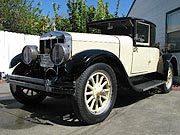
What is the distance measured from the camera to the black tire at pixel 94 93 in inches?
154

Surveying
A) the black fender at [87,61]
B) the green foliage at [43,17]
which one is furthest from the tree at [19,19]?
the black fender at [87,61]

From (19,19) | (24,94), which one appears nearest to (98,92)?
(24,94)

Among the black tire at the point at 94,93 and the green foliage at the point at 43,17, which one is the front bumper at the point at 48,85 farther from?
the green foliage at the point at 43,17

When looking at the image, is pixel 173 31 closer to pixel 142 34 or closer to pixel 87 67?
pixel 142 34

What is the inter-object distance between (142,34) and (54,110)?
110 inches

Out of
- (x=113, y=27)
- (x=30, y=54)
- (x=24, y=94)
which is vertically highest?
(x=113, y=27)

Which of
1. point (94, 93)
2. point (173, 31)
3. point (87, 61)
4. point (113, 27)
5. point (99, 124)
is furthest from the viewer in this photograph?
point (173, 31)

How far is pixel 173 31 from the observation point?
941cm

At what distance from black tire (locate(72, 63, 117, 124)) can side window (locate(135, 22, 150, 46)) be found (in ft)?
5.66

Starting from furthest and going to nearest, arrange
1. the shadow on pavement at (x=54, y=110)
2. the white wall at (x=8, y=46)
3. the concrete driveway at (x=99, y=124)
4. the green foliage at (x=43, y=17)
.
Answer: the green foliage at (x=43, y=17)
the white wall at (x=8, y=46)
the shadow on pavement at (x=54, y=110)
the concrete driveway at (x=99, y=124)

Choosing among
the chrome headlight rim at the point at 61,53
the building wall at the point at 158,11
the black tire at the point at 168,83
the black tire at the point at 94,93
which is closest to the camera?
the black tire at the point at 94,93

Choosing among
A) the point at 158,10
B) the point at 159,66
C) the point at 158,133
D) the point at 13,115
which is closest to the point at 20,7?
the point at 158,10

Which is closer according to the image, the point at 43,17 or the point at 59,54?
the point at 59,54

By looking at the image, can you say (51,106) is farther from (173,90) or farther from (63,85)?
(173,90)
